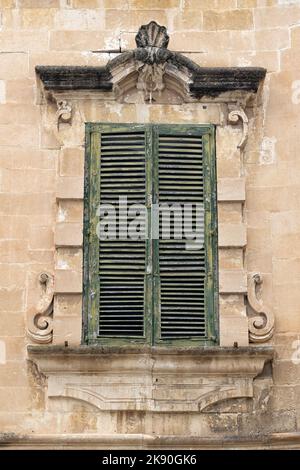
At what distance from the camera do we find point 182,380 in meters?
18.6

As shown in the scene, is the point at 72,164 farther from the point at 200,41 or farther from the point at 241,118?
the point at 200,41

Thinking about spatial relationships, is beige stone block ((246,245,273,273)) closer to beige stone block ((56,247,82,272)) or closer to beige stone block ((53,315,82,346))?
beige stone block ((56,247,82,272))

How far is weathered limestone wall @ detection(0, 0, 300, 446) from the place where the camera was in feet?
60.7

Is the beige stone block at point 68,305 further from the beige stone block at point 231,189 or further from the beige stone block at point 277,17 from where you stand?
the beige stone block at point 277,17

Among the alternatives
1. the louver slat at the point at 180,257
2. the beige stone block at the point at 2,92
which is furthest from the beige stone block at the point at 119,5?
the louver slat at the point at 180,257

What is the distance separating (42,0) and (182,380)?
178 inches

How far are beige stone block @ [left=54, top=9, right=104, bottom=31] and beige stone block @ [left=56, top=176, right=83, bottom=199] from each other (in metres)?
1.77

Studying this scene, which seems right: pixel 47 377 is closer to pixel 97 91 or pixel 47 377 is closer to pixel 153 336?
pixel 153 336

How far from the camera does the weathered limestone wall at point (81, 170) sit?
60.7 feet

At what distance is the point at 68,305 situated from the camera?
18.9m

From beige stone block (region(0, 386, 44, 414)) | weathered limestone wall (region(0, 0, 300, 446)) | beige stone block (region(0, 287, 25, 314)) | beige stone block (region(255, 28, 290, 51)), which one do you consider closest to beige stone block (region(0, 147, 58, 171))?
weathered limestone wall (region(0, 0, 300, 446))

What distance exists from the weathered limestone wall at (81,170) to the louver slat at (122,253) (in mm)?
270

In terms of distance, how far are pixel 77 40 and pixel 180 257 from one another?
2.71m
